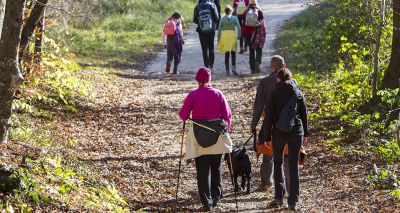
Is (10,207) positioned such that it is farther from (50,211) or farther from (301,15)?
(301,15)

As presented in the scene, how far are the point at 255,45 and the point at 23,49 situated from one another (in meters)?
8.58

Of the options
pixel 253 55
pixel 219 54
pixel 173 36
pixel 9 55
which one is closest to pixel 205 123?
pixel 9 55

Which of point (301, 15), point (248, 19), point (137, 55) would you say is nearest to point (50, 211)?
point (248, 19)

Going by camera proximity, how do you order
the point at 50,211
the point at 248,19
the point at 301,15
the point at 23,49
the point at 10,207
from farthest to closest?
the point at 301,15
the point at 248,19
the point at 23,49
the point at 50,211
the point at 10,207

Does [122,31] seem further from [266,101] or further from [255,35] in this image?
[266,101]

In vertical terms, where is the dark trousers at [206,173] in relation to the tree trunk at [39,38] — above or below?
below

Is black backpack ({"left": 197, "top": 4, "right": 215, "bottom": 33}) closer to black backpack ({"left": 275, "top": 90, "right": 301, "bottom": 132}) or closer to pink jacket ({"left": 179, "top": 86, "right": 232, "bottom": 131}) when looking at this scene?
pink jacket ({"left": 179, "top": 86, "right": 232, "bottom": 131})

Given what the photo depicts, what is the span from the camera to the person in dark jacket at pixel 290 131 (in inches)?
353

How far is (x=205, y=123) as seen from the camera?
9.23 meters

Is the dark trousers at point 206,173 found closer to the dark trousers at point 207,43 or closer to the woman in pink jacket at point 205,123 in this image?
the woman in pink jacket at point 205,123

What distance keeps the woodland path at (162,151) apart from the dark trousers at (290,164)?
0.28 meters

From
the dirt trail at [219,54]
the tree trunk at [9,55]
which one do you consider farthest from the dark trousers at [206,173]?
the dirt trail at [219,54]

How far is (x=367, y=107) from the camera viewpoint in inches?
531

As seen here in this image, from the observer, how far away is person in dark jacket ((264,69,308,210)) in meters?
8.96
